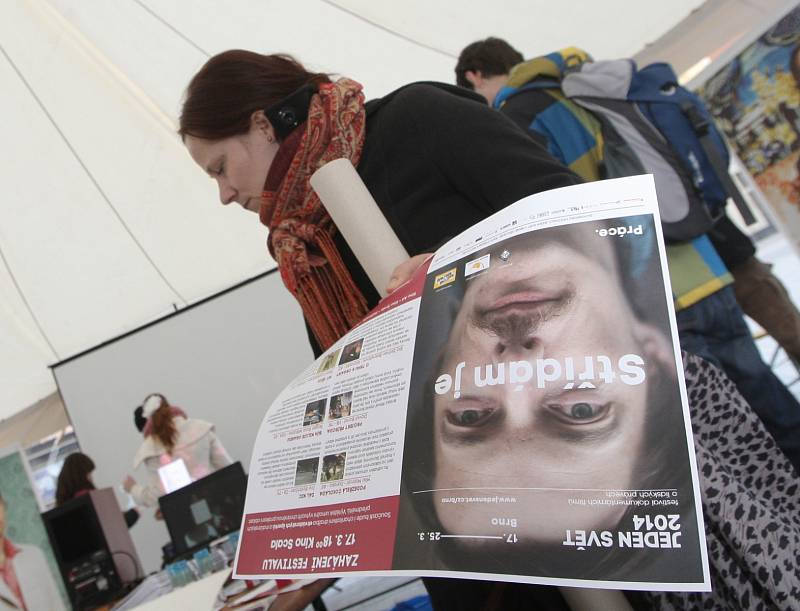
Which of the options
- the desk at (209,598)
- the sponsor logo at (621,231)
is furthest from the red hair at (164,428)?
the sponsor logo at (621,231)

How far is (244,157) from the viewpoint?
1.12m

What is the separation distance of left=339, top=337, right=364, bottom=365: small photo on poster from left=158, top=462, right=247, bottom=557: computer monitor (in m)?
1.97

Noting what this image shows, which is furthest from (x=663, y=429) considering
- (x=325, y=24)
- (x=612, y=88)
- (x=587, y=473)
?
(x=325, y=24)

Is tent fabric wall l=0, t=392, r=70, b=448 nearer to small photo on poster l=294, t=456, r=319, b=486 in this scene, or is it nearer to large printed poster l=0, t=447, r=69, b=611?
large printed poster l=0, t=447, r=69, b=611

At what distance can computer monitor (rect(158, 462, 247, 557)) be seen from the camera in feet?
8.08

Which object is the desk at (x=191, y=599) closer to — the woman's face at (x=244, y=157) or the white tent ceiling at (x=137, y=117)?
the woman's face at (x=244, y=157)

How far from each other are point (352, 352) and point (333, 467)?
4.6 inches

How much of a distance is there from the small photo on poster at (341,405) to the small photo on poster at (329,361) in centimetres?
5

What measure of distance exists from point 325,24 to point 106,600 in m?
4.10

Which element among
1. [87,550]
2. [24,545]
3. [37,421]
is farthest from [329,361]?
[37,421]

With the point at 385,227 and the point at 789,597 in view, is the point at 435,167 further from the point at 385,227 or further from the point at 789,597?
the point at 789,597

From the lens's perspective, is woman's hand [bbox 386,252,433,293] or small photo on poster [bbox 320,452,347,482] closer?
small photo on poster [bbox 320,452,347,482]

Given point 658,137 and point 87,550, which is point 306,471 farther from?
point 87,550

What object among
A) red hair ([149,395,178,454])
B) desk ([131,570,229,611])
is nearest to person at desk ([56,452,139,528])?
red hair ([149,395,178,454])
